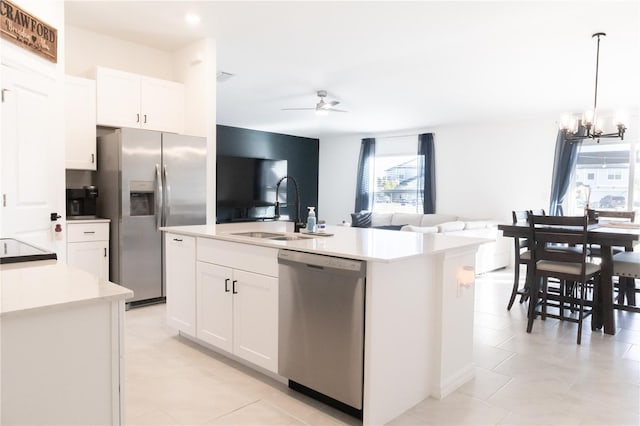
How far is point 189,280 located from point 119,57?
266cm

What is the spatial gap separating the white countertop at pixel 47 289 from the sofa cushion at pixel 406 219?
7.28m

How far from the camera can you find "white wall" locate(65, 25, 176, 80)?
162 inches

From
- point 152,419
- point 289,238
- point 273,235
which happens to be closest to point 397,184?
point 273,235

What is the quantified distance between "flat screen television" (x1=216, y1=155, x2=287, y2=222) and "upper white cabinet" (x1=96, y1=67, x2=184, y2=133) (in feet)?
11.5

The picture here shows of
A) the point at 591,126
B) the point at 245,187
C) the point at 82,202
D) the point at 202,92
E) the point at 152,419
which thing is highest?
the point at 202,92

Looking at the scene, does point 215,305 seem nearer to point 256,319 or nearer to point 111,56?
point 256,319

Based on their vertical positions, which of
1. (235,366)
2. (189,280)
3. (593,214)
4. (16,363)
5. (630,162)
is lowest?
(235,366)

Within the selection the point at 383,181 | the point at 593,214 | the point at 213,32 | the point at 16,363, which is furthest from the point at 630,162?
the point at 16,363

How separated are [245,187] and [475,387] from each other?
21.5 ft

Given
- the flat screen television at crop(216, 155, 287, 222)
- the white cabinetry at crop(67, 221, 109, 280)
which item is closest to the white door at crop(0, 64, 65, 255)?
the white cabinetry at crop(67, 221, 109, 280)

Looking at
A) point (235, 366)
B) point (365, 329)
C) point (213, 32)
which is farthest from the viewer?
point (213, 32)

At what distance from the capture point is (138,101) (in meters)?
4.24

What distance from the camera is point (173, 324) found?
10.9 ft

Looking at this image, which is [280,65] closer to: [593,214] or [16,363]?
[593,214]
